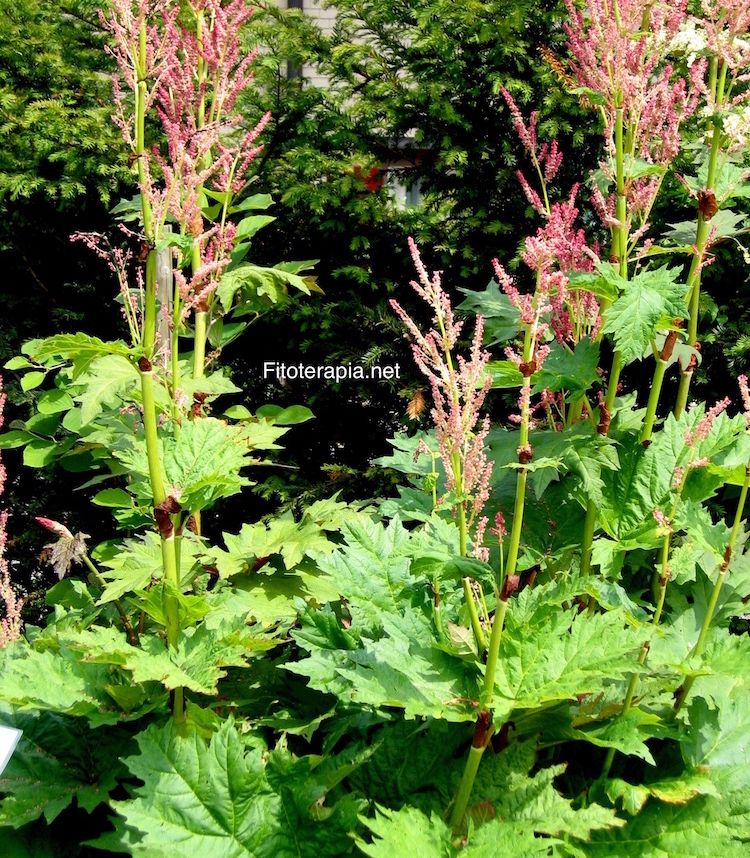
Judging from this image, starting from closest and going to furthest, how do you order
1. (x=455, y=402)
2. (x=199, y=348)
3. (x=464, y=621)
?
(x=455, y=402) → (x=464, y=621) → (x=199, y=348)

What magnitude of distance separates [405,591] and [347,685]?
28 cm

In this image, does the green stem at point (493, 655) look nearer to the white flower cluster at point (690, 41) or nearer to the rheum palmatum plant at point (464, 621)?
the rheum palmatum plant at point (464, 621)

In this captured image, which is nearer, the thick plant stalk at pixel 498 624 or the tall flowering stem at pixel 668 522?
the thick plant stalk at pixel 498 624

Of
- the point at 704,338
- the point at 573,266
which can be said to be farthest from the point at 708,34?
the point at 704,338

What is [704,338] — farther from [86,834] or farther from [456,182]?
[86,834]

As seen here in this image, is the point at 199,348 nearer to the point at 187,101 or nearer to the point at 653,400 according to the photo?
the point at 187,101

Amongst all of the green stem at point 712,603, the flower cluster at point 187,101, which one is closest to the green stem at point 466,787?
the green stem at point 712,603

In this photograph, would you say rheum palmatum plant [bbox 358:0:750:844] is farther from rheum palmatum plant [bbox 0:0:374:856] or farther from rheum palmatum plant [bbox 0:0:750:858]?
rheum palmatum plant [bbox 0:0:374:856]

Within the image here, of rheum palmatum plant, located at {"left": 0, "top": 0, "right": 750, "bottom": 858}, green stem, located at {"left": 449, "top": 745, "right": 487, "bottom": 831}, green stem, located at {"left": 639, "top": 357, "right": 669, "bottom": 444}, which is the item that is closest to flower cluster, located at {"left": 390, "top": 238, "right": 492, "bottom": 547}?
rheum palmatum plant, located at {"left": 0, "top": 0, "right": 750, "bottom": 858}

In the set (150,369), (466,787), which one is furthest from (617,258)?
(466,787)

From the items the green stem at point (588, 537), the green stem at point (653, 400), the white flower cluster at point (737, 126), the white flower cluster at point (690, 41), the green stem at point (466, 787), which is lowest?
the green stem at point (466, 787)

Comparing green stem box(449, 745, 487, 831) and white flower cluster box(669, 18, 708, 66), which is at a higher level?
white flower cluster box(669, 18, 708, 66)

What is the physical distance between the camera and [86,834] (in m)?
1.97

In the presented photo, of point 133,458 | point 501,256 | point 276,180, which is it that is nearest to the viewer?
point 133,458
